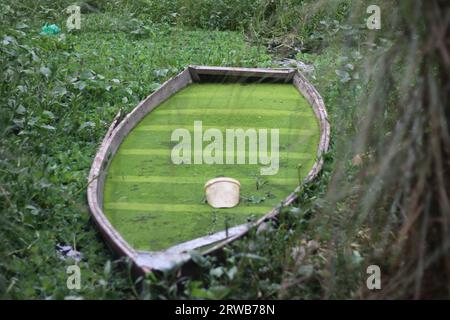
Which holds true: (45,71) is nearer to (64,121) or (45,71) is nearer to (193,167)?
(64,121)

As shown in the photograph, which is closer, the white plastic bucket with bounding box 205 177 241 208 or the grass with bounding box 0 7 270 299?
the grass with bounding box 0 7 270 299

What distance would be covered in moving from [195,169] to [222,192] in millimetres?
521

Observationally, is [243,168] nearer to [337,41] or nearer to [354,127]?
[354,127]

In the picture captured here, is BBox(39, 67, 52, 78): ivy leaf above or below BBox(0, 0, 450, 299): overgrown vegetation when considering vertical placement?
above

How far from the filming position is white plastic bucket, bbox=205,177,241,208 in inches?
139

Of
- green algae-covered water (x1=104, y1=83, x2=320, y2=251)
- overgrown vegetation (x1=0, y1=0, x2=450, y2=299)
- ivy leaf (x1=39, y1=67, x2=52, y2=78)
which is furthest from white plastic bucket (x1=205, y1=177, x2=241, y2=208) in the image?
ivy leaf (x1=39, y1=67, x2=52, y2=78)

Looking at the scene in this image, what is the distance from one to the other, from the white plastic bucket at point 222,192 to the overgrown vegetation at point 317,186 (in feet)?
1.12

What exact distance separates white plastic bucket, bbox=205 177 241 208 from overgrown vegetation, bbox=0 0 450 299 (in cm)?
34

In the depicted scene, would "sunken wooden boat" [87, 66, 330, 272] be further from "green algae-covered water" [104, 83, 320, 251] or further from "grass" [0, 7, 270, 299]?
"grass" [0, 7, 270, 299]

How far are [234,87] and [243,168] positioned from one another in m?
1.59

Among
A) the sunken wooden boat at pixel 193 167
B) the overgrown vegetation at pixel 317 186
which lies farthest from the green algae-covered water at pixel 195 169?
the overgrown vegetation at pixel 317 186

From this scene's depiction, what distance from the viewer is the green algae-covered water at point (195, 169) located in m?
3.45

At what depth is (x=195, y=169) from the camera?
4031 millimetres
